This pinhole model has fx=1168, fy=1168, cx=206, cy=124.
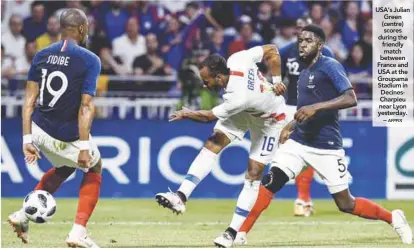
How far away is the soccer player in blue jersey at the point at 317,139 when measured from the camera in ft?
38.0

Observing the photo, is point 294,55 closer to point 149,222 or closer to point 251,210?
point 149,222

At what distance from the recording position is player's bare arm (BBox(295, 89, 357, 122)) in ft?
36.3

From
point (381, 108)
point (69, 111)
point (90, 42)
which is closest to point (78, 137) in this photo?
point (69, 111)

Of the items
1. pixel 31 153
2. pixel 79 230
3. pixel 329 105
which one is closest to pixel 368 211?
pixel 329 105

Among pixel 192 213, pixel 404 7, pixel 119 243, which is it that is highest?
pixel 404 7

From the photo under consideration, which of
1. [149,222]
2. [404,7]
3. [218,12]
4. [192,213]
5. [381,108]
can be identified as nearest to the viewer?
[149,222]

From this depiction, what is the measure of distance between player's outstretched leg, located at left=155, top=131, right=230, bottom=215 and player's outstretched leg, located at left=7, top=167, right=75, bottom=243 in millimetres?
983

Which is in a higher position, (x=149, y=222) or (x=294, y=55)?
(x=294, y=55)

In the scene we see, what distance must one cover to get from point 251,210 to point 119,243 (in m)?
1.39

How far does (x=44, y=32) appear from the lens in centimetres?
2075

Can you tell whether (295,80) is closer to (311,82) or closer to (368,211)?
(311,82)

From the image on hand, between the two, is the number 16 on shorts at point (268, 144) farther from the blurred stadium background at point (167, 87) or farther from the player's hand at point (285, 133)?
the blurred stadium background at point (167, 87)

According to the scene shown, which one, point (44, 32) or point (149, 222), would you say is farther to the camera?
point (44, 32)

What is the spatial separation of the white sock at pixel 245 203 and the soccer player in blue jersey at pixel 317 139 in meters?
0.23
